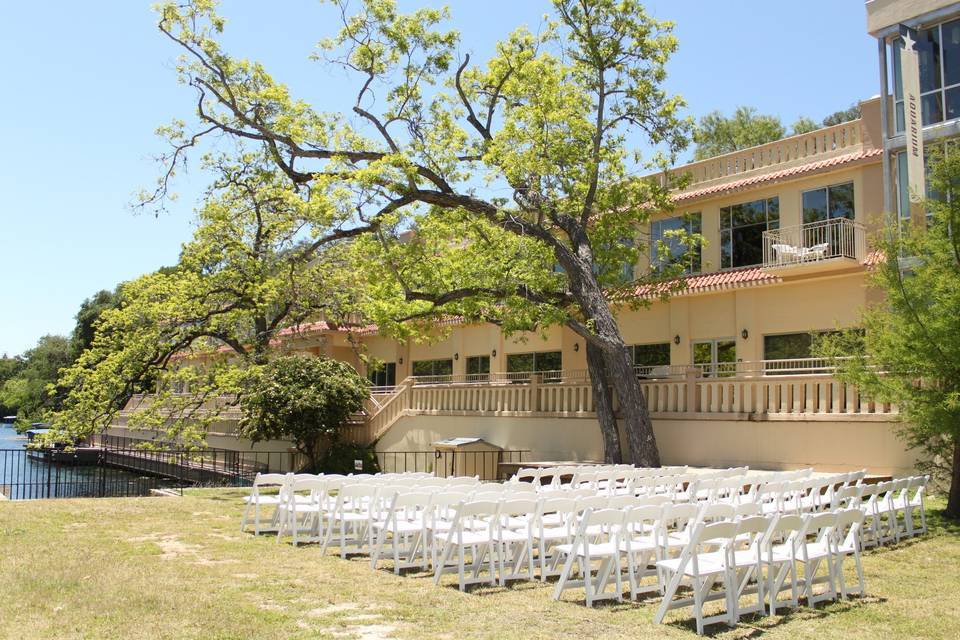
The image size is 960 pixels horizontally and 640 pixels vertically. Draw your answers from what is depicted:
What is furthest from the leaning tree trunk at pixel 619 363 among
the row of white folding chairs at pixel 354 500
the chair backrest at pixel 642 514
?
the chair backrest at pixel 642 514

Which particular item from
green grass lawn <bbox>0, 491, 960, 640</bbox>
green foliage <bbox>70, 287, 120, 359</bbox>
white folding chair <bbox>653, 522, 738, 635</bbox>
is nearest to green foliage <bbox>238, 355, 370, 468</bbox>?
green grass lawn <bbox>0, 491, 960, 640</bbox>

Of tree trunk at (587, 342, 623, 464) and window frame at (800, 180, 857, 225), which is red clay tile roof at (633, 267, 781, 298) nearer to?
window frame at (800, 180, 857, 225)

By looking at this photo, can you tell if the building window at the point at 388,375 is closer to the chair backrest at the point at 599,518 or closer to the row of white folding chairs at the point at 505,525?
the row of white folding chairs at the point at 505,525

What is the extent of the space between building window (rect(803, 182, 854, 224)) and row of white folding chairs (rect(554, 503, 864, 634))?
1402 cm

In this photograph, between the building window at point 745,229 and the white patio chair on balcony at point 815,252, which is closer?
the white patio chair on balcony at point 815,252

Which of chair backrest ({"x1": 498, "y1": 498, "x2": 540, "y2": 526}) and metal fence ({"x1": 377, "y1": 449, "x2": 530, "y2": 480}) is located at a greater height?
chair backrest ({"x1": 498, "y1": 498, "x2": 540, "y2": 526})

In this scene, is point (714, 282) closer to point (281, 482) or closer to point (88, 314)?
point (281, 482)

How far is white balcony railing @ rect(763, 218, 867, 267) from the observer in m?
19.5

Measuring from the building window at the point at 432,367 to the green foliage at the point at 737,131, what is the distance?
18927mm

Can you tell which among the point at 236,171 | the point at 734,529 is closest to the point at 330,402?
the point at 236,171

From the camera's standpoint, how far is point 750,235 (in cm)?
2259

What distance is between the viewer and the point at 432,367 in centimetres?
3291

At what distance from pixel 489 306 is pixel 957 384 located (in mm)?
10699

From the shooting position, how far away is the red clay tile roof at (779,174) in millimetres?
20094
